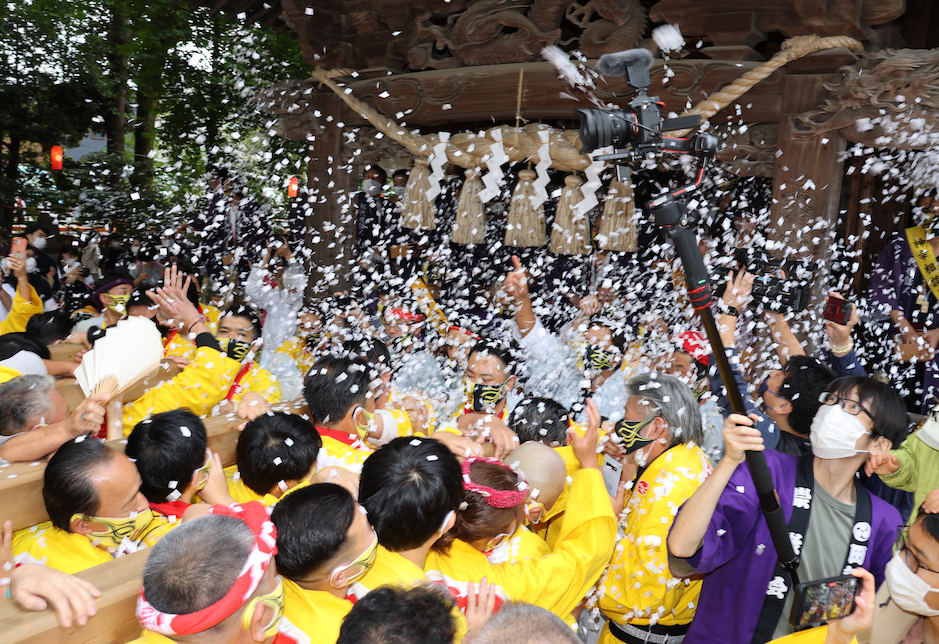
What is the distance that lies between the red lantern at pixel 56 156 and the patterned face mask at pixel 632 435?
11.8 metres

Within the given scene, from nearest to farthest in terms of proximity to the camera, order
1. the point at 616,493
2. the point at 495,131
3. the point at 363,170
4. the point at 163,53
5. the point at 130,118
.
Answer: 1. the point at 616,493
2. the point at 495,131
3. the point at 363,170
4. the point at 163,53
5. the point at 130,118

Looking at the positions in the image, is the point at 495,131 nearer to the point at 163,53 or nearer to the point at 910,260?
the point at 910,260

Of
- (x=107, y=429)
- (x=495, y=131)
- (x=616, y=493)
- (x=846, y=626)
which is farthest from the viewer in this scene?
(x=495, y=131)

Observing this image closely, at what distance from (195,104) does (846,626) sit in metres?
10.5

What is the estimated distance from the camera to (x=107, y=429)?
2.88 metres

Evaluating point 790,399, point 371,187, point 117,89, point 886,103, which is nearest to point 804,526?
point 790,399

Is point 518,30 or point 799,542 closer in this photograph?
point 799,542

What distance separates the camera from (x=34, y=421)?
8.19ft

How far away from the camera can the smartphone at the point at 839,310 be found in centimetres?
308

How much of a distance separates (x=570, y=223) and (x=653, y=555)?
3.26 m

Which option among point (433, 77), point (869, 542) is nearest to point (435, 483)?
point (869, 542)

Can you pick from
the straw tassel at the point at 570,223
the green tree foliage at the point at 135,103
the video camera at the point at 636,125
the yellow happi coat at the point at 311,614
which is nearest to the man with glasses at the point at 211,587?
the yellow happi coat at the point at 311,614

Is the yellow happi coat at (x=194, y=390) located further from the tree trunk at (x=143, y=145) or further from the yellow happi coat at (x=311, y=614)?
the tree trunk at (x=143, y=145)

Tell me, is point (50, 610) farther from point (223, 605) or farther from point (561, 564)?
point (561, 564)
